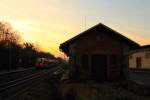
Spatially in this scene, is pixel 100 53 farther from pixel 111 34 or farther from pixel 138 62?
pixel 138 62

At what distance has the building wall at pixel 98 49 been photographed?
29578mm

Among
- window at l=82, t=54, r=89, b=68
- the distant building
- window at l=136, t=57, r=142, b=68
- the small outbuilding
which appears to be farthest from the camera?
window at l=136, t=57, r=142, b=68

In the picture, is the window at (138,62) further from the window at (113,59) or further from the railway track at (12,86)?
the window at (113,59)

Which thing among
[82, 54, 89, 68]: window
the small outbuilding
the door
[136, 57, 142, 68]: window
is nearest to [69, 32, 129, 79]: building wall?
the small outbuilding

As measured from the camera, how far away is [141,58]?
59438 millimetres

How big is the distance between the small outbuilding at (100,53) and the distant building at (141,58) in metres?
Result: 26.5

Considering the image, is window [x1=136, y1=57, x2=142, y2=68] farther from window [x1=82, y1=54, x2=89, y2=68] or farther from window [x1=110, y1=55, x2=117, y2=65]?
window [x1=82, y1=54, x2=89, y2=68]

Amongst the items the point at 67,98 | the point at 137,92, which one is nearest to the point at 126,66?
the point at 137,92

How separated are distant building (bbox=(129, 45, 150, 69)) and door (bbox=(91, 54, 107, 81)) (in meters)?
26.7

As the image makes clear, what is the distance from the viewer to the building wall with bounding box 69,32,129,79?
29.6 metres

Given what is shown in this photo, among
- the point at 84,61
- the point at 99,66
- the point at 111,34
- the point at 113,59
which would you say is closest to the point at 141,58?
the point at 113,59

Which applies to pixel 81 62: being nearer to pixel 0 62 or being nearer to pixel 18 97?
pixel 18 97

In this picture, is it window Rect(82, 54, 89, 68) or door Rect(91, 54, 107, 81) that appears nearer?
window Rect(82, 54, 89, 68)

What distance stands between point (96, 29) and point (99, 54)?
233cm
